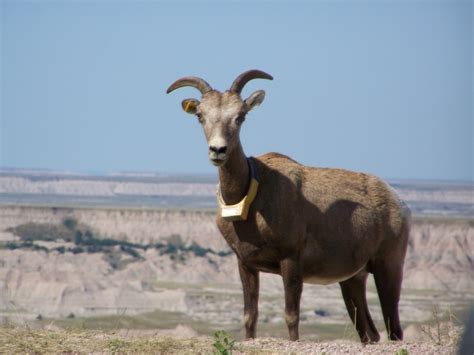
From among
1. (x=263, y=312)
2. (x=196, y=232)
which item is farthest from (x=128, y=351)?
(x=196, y=232)

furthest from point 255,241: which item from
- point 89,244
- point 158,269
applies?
point 89,244

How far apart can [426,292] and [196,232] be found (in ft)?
124

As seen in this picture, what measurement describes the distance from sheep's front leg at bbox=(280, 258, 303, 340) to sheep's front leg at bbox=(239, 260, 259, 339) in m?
0.45

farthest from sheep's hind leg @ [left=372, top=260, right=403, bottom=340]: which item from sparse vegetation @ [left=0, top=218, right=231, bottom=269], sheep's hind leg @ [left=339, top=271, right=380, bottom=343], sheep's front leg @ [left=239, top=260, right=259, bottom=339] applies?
sparse vegetation @ [left=0, top=218, right=231, bottom=269]

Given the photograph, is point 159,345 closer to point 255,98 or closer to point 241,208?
point 241,208

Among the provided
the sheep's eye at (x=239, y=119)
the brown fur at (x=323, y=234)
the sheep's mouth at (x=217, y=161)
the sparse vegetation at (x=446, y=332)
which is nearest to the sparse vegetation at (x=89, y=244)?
the brown fur at (x=323, y=234)

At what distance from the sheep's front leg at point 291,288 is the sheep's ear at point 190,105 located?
228cm

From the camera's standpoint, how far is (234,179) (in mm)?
14820

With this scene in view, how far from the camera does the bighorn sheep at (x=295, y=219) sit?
14.6 metres

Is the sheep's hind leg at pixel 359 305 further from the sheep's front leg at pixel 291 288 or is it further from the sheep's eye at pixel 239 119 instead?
the sheep's eye at pixel 239 119

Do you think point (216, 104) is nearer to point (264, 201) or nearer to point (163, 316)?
point (264, 201)

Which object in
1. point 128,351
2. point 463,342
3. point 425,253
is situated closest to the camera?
point 463,342

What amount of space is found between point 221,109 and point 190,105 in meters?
0.49

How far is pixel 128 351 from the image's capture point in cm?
→ 1266
